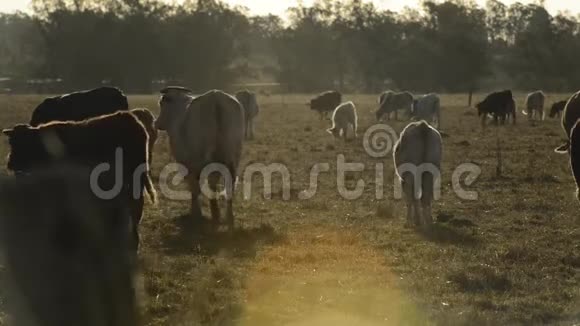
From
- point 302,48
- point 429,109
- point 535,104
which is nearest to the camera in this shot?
point 429,109

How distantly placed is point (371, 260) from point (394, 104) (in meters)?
33.5

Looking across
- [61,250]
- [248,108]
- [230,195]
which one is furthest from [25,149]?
[248,108]

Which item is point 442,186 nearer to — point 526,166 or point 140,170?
point 526,166

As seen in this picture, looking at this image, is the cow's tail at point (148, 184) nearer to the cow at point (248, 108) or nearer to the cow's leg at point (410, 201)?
the cow's leg at point (410, 201)

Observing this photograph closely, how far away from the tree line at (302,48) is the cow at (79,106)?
5744cm

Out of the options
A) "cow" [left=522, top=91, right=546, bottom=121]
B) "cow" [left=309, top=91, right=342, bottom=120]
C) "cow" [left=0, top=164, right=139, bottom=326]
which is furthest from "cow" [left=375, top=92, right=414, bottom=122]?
"cow" [left=0, top=164, right=139, bottom=326]

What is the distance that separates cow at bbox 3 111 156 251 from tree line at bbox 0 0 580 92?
208 feet

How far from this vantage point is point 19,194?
6.84 metres

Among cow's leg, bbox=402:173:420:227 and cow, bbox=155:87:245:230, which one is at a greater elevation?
cow, bbox=155:87:245:230

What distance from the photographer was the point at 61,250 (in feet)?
22.7

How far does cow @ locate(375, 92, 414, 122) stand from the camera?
4206 cm

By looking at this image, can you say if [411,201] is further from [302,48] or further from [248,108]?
[302,48]

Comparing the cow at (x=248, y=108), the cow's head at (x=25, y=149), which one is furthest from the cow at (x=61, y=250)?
the cow at (x=248, y=108)

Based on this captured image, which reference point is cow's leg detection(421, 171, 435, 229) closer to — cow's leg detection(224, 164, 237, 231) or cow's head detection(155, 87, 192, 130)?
cow's leg detection(224, 164, 237, 231)
